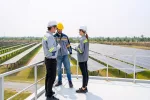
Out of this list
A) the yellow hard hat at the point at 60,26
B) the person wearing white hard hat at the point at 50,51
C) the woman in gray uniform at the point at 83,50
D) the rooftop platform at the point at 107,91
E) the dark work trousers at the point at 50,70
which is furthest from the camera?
the yellow hard hat at the point at 60,26

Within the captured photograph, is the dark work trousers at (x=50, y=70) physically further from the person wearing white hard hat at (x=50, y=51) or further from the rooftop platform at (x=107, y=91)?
the rooftop platform at (x=107, y=91)

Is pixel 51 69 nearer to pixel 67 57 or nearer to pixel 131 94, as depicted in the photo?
pixel 67 57

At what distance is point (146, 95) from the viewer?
2.96 metres

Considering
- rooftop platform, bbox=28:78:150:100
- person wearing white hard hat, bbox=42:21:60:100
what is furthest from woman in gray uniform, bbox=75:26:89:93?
person wearing white hard hat, bbox=42:21:60:100

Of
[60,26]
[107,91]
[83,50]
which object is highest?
[60,26]

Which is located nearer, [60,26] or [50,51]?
[50,51]

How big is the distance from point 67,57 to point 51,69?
858mm

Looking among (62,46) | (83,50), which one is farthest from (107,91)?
(62,46)

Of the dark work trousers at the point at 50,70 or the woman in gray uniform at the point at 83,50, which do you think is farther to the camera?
the woman in gray uniform at the point at 83,50

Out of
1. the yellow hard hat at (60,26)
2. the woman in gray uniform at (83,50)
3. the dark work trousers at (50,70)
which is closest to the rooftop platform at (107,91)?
the woman in gray uniform at (83,50)

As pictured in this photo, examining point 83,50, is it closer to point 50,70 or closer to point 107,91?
point 50,70

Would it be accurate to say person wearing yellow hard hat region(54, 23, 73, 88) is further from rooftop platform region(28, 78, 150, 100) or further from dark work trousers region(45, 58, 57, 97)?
dark work trousers region(45, 58, 57, 97)

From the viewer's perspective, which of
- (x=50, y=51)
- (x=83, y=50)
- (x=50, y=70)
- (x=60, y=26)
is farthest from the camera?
(x=60, y=26)

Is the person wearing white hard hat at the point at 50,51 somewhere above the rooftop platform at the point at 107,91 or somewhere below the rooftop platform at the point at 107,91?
above
